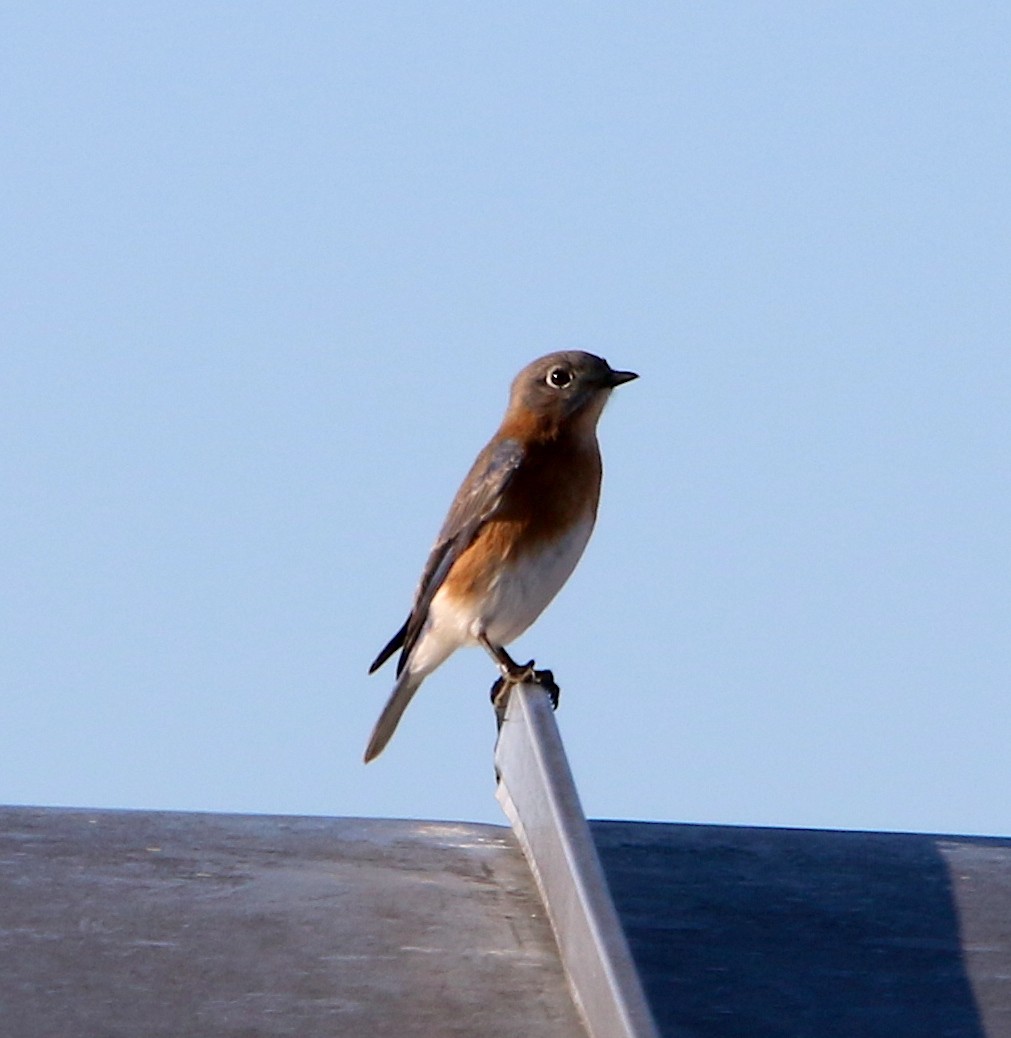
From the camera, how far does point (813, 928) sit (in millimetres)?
4742

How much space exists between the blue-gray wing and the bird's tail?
9 centimetres

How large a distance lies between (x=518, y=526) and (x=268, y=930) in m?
4.03

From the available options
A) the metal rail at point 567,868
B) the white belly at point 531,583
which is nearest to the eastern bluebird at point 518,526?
the white belly at point 531,583

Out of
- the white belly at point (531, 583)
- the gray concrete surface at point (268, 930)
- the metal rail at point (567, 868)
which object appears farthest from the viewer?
the white belly at point (531, 583)

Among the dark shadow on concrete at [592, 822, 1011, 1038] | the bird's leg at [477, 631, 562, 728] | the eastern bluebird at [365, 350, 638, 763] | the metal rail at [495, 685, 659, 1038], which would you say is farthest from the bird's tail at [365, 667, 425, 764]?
the dark shadow on concrete at [592, 822, 1011, 1038]

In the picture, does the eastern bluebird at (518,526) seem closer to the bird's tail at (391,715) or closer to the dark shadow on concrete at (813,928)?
the bird's tail at (391,715)

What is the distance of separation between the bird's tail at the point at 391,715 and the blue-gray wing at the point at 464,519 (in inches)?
3.6

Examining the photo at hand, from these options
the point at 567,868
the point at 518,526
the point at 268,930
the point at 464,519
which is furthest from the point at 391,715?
the point at 567,868

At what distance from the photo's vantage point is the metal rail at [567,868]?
396cm

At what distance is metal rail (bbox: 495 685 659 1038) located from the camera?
3.96 m

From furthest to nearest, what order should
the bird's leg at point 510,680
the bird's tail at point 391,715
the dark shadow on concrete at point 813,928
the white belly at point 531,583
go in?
the bird's tail at point 391,715
the white belly at point 531,583
the bird's leg at point 510,680
the dark shadow on concrete at point 813,928

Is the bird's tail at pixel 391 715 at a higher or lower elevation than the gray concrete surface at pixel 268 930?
higher

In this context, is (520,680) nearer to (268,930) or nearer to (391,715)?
(391,715)

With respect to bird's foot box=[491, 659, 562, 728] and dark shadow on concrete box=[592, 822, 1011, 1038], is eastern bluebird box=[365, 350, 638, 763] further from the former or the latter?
dark shadow on concrete box=[592, 822, 1011, 1038]
